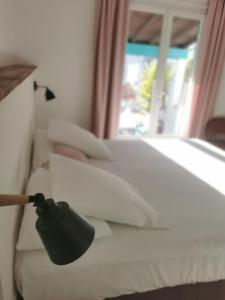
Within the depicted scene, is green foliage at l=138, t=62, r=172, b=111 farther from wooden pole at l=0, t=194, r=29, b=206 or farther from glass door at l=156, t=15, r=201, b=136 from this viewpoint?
wooden pole at l=0, t=194, r=29, b=206

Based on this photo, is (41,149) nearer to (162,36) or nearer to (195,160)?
(195,160)

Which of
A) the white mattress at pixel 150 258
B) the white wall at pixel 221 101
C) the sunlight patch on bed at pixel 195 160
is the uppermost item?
the white wall at pixel 221 101

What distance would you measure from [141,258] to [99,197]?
343 millimetres

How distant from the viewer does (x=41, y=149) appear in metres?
2.06

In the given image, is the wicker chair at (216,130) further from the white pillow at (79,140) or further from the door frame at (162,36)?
the white pillow at (79,140)

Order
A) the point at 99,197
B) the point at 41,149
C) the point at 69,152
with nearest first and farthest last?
the point at 99,197 → the point at 69,152 → the point at 41,149

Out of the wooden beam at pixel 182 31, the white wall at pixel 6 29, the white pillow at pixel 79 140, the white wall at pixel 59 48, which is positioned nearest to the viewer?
the white pillow at pixel 79 140

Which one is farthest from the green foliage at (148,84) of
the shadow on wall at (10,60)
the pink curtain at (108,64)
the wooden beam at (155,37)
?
the shadow on wall at (10,60)

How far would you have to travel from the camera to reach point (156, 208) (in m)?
1.54

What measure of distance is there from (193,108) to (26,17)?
2363 mm

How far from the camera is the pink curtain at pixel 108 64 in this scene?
2.95 metres

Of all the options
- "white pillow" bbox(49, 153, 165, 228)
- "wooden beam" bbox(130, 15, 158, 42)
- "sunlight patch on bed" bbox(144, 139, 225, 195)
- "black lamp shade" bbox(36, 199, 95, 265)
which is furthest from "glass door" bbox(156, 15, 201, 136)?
"black lamp shade" bbox(36, 199, 95, 265)

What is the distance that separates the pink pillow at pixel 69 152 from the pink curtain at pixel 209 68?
2.19 m

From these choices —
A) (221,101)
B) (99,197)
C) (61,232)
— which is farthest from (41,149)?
(221,101)
